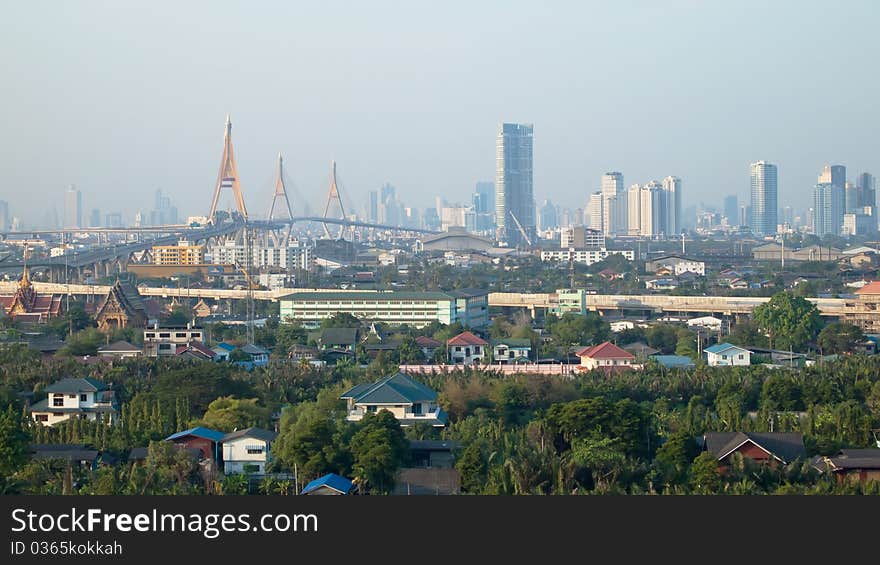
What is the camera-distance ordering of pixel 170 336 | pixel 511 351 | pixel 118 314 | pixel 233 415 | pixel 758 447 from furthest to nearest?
pixel 118 314 < pixel 511 351 < pixel 170 336 < pixel 233 415 < pixel 758 447

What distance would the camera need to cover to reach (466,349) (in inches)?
499

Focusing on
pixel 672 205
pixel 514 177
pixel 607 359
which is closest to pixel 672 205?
pixel 672 205

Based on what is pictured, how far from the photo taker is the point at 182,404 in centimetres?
840

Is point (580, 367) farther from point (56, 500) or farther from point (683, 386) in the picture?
point (56, 500)

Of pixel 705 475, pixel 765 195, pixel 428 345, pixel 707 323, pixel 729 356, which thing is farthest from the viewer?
pixel 765 195

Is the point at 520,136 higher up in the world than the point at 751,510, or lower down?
higher up

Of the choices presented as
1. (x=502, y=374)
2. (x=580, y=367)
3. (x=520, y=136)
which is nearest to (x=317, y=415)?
(x=502, y=374)

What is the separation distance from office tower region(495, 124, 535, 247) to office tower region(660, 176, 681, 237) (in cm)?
537

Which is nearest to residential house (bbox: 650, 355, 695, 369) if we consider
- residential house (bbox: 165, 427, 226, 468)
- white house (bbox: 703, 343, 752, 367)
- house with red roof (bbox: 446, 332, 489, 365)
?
white house (bbox: 703, 343, 752, 367)

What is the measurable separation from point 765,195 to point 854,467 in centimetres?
5022

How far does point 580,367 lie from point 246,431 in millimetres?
4444

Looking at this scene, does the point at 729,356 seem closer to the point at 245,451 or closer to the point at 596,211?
the point at 245,451

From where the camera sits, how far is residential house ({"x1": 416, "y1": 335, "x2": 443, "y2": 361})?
1253 centimetres

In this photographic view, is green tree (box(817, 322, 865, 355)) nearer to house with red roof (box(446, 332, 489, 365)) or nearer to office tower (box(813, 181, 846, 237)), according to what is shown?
house with red roof (box(446, 332, 489, 365))
